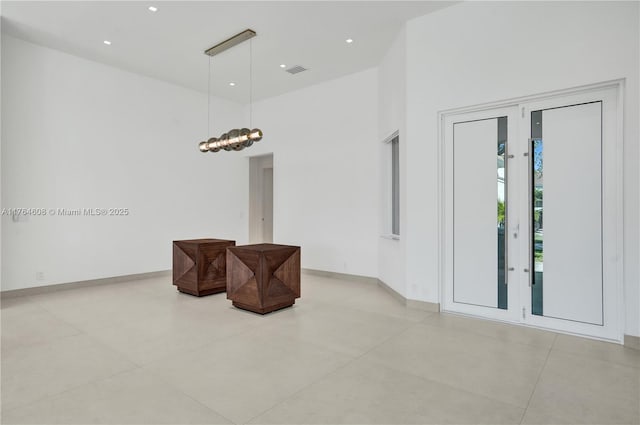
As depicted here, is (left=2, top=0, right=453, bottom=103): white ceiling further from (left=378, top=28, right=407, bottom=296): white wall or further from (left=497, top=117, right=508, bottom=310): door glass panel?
(left=497, top=117, right=508, bottom=310): door glass panel

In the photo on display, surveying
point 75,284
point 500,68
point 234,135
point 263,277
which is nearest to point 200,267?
point 263,277

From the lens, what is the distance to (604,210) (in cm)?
358

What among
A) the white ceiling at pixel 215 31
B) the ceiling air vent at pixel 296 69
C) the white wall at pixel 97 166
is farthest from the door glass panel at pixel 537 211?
the white wall at pixel 97 166

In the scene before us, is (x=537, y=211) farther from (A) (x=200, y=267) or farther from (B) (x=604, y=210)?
(A) (x=200, y=267)

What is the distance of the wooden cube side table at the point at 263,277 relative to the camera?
4.35 metres

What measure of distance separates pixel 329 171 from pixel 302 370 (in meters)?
4.64

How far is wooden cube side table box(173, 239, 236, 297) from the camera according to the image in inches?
209

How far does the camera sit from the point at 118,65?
6.31 metres

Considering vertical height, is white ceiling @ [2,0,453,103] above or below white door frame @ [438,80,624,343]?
above

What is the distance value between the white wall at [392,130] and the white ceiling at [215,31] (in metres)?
0.28

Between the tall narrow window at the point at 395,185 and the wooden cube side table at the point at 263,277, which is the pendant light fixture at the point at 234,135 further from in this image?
the tall narrow window at the point at 395,185

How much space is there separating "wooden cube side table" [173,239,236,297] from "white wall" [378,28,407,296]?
2621 millimetres

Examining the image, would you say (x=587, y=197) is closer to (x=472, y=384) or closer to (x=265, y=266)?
(x=472, y=384)

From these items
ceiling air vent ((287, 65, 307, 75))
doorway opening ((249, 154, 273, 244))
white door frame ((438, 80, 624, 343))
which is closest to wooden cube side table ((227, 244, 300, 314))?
white door frame ((438, 80, 624, 343))
